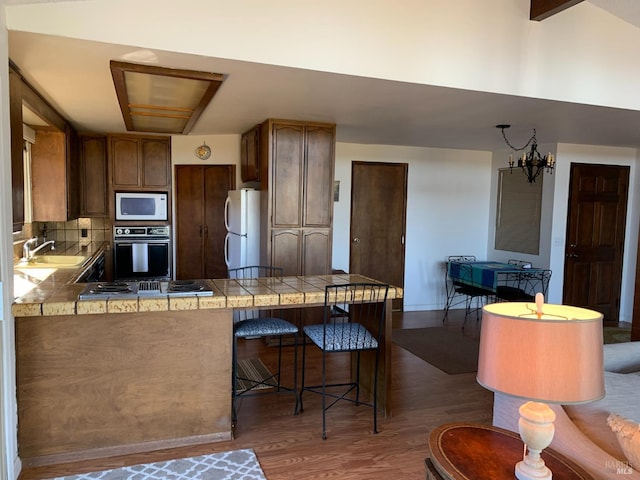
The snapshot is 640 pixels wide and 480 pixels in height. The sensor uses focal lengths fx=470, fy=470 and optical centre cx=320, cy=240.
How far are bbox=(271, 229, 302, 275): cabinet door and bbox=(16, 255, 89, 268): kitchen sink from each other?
68.5 inches

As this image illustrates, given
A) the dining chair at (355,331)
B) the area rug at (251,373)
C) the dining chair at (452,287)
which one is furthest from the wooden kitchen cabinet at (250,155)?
the dining chair at (452,287)

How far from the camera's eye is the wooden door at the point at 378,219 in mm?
6215

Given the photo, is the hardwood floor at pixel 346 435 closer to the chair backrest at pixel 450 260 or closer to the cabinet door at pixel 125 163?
the chair backrest at pixel 450 260

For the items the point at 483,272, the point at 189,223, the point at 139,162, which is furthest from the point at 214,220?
the point at 483,272

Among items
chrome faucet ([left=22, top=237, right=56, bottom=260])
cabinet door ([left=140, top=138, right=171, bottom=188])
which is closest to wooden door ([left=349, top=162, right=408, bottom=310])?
cabinet door ([left=140, top=138, right=171, bottom=188])

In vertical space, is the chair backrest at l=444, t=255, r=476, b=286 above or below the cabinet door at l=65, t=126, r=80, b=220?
below

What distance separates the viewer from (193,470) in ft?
8.21

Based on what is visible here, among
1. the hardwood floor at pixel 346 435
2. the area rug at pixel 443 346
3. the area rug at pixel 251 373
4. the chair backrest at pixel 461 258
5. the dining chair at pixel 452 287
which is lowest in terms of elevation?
the area rug at pixel 443 346

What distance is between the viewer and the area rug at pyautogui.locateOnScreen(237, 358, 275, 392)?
3652mm

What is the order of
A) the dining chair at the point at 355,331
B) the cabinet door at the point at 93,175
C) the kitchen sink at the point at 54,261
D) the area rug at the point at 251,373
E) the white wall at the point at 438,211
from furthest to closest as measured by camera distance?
1. the white wall at the point at 438,211
2. the cabinet door at the point at 93,175
3. the kitchen sink at the point at 54,261
4. the area rug at the point at 251,373
5. the dining chair at the point at 355,331

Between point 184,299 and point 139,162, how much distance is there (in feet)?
11.4

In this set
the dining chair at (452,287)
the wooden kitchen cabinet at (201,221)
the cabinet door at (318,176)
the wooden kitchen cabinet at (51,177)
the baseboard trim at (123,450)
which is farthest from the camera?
the dining chair at (452,287)

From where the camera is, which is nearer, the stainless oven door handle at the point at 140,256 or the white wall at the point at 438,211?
the stainless oven door handle at the point at 140,256

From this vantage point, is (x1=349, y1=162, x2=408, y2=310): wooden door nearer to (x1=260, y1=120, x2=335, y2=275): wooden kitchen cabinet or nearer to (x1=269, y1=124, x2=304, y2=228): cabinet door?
(x1=260, y1=120, x2=335, y2=275): wooden kitchen cabinet
